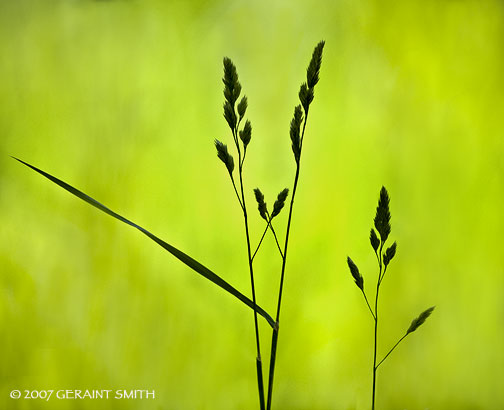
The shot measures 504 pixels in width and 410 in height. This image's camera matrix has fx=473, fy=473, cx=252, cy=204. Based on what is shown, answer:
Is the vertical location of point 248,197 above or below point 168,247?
above

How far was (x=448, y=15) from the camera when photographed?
145cm

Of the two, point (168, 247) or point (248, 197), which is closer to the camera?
point (168, 247)

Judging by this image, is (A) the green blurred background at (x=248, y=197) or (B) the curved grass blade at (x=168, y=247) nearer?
(B) the curved grass blade at (x=168, y=247)

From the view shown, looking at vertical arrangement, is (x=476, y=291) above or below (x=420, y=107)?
below

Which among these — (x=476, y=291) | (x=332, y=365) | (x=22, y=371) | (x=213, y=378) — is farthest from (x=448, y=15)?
(x=22, y=371)

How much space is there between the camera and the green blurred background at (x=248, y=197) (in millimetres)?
1351

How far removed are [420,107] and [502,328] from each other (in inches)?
28.1

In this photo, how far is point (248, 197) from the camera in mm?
1386

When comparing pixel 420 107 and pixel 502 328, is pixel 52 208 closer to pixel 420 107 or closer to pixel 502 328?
pixel 420 107

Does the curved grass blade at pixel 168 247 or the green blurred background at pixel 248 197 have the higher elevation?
the green blurred background at pixel 248 197

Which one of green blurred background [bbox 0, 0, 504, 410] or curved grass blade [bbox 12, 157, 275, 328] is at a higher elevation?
green blurred background [bbox 0, 0, 504, 410]

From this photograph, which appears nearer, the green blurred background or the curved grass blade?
the curved grass blade

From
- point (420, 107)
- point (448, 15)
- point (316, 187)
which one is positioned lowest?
point (316, 187)

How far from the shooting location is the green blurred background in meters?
1.35
